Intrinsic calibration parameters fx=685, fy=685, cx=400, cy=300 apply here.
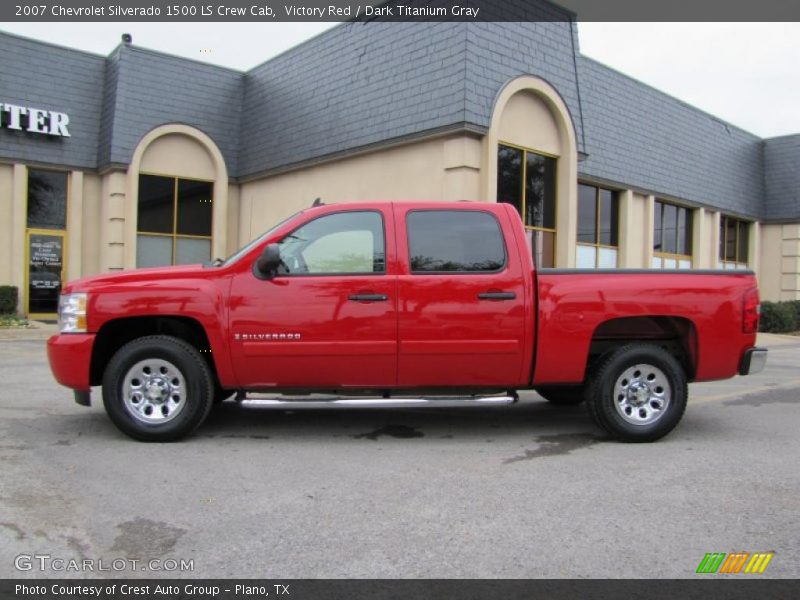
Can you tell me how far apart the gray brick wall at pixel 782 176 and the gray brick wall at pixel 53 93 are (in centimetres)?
2390

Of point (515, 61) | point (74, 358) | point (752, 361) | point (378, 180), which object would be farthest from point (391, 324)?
point (515, 61)

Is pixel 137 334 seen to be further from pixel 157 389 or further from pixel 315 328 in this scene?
pixel 315 328

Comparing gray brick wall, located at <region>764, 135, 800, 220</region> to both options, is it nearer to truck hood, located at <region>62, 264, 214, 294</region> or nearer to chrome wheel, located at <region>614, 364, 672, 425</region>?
chrome wheel, located at <region>614, 364, 672, 425</region>

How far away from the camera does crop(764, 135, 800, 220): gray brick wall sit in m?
25.7

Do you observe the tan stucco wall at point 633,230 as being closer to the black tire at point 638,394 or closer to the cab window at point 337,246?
the black tire at point 638,394

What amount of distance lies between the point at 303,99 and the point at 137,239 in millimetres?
5943

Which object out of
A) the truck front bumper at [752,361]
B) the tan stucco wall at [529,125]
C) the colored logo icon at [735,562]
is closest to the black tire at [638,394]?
the truck front bumper at [752,361]

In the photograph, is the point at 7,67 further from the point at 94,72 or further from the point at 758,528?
the point at 758,528

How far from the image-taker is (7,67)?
1736 cm

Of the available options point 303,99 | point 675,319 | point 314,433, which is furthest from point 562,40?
point 314,433

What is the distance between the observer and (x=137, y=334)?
6.00 metres

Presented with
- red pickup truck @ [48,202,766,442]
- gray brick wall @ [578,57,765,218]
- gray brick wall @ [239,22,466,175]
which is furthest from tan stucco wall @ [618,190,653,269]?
red pickup truck @ [48,202,766,442]

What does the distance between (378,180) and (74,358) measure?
10.9 metres

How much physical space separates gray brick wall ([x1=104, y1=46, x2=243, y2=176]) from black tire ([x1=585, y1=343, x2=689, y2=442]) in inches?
618
